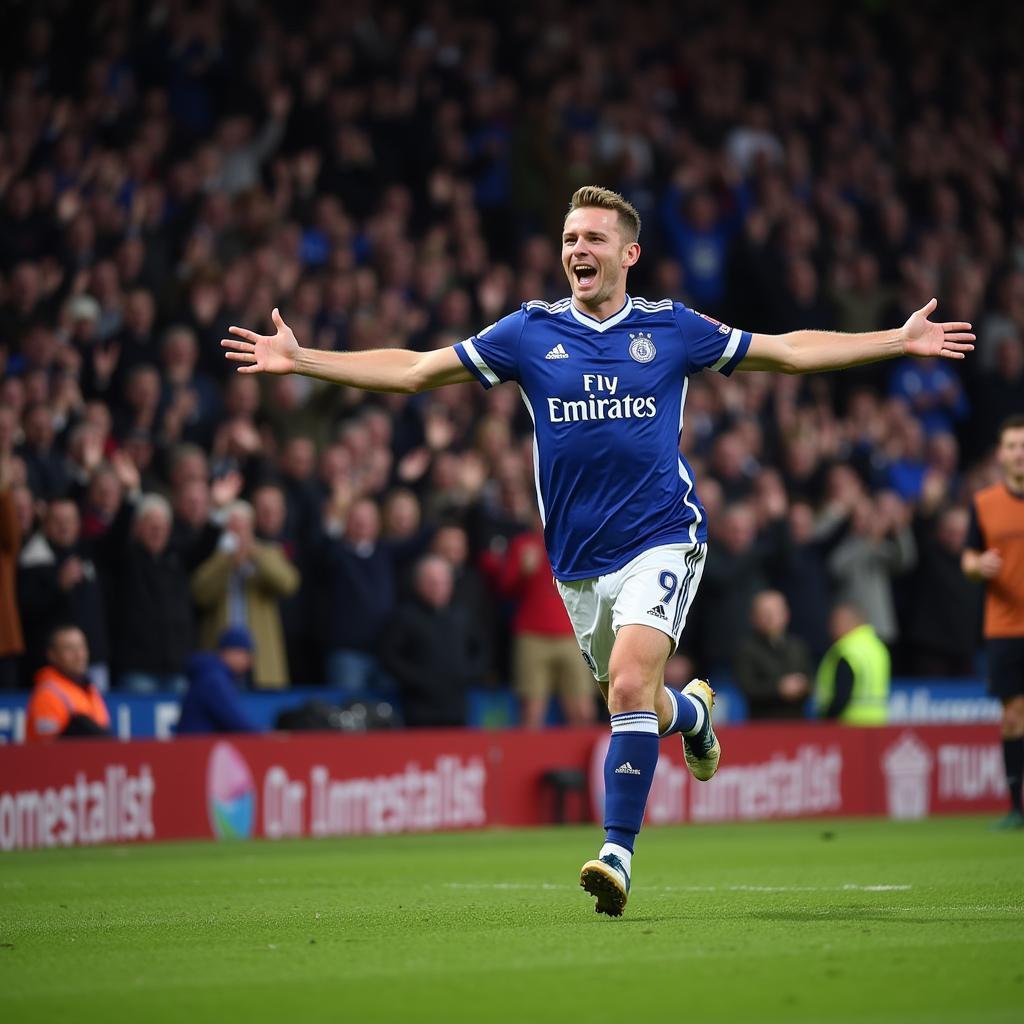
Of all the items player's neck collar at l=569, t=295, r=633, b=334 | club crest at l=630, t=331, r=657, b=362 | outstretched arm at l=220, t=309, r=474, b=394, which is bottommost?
outstretched arm at l=220, t=309, r=474, b=394

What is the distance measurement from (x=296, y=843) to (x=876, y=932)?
7584mm

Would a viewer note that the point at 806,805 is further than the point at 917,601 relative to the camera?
No

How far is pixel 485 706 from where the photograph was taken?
56.6ft

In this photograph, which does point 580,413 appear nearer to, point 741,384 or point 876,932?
point 876,932

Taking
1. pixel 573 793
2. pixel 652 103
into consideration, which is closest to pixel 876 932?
pixel 573 793

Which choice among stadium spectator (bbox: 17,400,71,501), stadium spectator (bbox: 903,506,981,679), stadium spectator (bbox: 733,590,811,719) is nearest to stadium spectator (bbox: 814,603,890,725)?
stadium spectator (bbox: 733,590,811,719)

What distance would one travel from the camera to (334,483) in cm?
1634

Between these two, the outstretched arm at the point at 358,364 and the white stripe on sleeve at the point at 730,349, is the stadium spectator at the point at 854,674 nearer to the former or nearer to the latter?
the white stripe on sleeve at the point at 730,349

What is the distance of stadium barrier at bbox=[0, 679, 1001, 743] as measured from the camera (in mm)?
14820

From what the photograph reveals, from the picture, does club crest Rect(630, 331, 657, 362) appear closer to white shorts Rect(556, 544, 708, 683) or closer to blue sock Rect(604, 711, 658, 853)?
white shorts Rect(556, 544, 708, 683)

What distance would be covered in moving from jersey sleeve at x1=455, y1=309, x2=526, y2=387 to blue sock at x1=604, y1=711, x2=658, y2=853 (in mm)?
1538

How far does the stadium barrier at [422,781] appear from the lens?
44.1ft

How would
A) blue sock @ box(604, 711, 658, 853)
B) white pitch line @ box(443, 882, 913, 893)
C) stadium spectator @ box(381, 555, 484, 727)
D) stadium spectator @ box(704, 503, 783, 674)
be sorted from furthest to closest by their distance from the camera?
stadium spectator @ box(704, 503, 783, 674) < stadium spectator @ box(381, 555, 484, 727) < white pitch line @ box(443, 882, 913, 893) < blue sock @ box(604, 711, 658, 853)

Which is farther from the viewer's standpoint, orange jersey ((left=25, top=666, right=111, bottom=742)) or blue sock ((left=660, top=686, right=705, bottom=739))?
orange jersey ((left=25, top=666, right=111, bottom=742))
